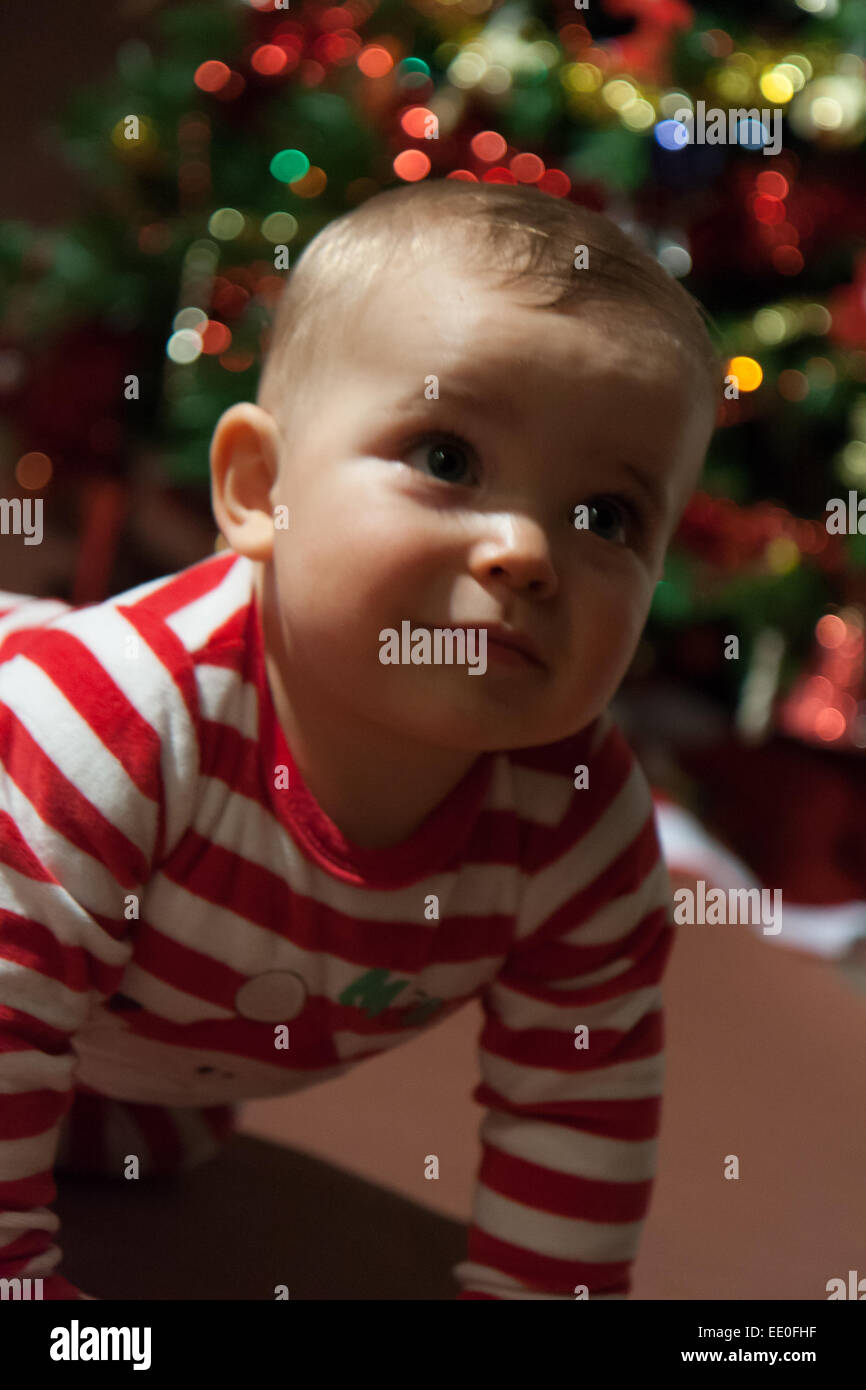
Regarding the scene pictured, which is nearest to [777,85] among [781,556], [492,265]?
[781,556]

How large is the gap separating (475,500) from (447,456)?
2cm

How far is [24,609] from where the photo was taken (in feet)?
2.33

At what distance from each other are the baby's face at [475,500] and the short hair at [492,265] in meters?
0.01

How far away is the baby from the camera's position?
0.54m

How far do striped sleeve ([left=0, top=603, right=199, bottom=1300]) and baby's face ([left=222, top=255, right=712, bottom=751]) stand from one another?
7cm

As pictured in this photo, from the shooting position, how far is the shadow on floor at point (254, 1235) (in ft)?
2.17

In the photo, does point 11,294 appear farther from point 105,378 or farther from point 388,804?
point 388,804

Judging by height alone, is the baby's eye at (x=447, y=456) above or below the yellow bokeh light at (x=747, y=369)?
below

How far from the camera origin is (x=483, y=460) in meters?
0.54

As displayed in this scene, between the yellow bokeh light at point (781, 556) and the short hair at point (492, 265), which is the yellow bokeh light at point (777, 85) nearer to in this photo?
the yellow bokeh light at point (781, 556)

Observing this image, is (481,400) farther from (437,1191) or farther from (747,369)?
(747,369)

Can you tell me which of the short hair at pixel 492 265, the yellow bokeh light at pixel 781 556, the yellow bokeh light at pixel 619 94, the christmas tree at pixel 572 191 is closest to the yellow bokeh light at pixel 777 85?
the christmas tree at pixel 572 191

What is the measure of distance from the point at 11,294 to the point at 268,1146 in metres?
1.28

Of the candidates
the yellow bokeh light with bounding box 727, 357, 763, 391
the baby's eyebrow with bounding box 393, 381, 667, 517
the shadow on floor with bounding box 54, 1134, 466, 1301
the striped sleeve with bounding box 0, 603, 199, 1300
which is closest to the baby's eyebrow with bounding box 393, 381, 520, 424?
the baby's eyebrow with bounding box 393, 381, 667, 517
